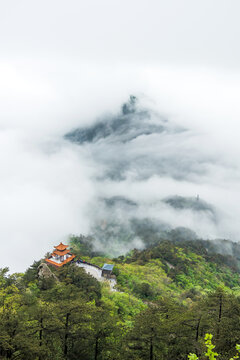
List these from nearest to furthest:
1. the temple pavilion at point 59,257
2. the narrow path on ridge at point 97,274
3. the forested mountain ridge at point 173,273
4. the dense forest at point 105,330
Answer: the dense forest at point 105,330 < the narrow path on ridge at point 97,274 < the forested mountain ridge at point 173,273 < the temple pavilion at point 59,257

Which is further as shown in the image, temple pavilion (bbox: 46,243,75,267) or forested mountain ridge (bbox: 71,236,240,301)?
temple pavilion (bbox: 46,243,75,267)

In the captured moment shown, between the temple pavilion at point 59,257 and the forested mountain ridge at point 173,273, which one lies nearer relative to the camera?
the forested mountain ridge at point 173,273

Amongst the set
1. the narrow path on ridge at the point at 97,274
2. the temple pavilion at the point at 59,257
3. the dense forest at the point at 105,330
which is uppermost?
the temple pavilion at the point at 59,257

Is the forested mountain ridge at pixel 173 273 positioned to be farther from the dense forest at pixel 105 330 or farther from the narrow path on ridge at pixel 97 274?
the dense forest at pixel 105 330

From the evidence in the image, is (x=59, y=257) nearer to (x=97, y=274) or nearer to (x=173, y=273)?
(x=97, y=274)

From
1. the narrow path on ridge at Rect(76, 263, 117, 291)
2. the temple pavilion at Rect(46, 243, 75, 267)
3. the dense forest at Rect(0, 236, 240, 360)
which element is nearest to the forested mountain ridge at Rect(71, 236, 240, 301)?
the narrow path on ridge at Rect(76, 263, 117, 291)

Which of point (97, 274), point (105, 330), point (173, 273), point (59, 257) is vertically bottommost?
point (105, 330)

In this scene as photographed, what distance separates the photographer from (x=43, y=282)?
1501 inches

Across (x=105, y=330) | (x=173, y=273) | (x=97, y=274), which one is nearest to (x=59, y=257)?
(x=97, y=274)

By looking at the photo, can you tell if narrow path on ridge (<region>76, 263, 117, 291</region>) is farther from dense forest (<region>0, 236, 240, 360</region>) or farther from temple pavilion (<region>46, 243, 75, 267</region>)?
dense forest (<region>0, 236, 240, 360</region>)

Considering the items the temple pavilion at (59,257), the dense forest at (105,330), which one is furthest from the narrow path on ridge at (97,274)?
the dense forest at (105,330)

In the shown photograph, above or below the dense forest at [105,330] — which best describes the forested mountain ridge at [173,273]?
above

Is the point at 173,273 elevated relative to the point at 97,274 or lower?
Result: elevated

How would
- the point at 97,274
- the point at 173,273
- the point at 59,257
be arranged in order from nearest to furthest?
the point at 97,274 → the point at 59,257 → the point at 173,273
